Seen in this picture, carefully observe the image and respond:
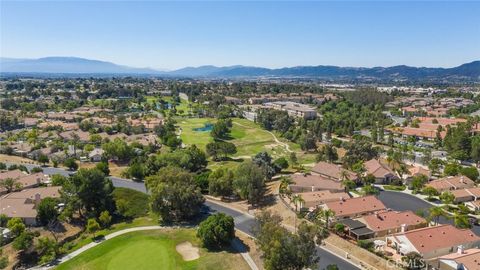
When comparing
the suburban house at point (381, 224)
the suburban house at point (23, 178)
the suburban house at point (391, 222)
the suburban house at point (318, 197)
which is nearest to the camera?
the suburban house at point (381, 224)

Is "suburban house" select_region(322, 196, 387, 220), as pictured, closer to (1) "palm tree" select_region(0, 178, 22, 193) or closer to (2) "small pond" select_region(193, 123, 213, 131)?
(1) "palm tree" select_region(0, 178, 22, 193)

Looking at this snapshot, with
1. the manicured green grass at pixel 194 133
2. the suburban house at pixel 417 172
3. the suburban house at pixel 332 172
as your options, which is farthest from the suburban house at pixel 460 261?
the manicured green grass at pixel 194 133

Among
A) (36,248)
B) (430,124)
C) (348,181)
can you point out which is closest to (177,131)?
(348,181)

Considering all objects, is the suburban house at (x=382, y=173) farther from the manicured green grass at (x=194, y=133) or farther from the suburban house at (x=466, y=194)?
the manicured green grass at (x=194, y=133)

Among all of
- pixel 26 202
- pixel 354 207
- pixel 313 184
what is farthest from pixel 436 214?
pixel 26 202

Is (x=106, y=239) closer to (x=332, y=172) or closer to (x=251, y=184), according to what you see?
(x=251, y=184)
